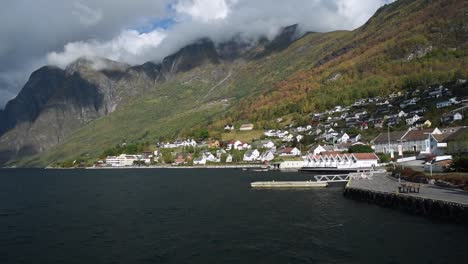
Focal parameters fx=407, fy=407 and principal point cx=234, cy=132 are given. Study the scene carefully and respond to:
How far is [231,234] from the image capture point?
31.5 meters

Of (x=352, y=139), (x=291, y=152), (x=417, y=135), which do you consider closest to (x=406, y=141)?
(x=417, y=135)

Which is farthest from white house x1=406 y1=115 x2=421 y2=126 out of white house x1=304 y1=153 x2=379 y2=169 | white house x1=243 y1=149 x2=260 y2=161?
white house x1=243 y1=149 x2=260 y2=161

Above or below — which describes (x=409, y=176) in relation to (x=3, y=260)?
above

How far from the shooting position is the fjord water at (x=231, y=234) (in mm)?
25438

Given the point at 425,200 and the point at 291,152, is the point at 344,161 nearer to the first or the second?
the point at 291,152

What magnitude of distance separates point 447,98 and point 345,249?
131 metres

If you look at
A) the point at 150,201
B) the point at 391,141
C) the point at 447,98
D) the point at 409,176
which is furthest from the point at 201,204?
the point at 447,98

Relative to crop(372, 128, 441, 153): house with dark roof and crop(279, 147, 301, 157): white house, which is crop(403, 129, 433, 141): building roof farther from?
crop(279, 147, 301, 157): white house

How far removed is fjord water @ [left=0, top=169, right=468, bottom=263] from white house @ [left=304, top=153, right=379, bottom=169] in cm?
4559

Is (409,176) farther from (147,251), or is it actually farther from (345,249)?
(147,251)

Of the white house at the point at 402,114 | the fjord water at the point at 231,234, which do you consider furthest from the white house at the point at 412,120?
the fjord water at the point at 231,234

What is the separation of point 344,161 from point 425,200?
208ft

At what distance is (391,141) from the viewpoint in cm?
10919

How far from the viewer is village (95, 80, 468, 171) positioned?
98194mm
